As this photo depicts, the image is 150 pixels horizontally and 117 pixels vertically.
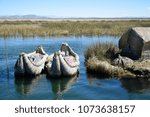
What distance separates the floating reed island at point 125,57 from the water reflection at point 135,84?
23.1 inches

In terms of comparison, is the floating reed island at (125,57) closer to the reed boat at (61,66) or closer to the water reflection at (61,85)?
the reed boat at (61,66)

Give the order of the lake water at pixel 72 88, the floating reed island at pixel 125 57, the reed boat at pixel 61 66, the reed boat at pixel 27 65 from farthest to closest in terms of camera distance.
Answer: the floating reed island at pixel 125 57 → the reed boat at pixel 27 65 → the reed boat at pixel 61 66 → the lake water at pixel 72 88

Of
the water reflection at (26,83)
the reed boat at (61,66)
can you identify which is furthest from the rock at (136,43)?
the water reflection at (26,83)

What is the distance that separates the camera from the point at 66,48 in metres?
20.2

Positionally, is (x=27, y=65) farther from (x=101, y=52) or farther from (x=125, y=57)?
(x=125, y=57)

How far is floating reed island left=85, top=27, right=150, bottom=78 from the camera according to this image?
17.3 m

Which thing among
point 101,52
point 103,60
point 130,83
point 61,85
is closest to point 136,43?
point 103,60

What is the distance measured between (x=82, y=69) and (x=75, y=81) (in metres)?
3.14

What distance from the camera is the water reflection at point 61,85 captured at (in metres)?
14.5

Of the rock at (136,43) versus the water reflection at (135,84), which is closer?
the water reflection at (135,84)

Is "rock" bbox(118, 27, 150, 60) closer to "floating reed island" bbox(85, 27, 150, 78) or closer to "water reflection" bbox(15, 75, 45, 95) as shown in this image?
"floating reed island" bbox(85, 27, 150, 78)

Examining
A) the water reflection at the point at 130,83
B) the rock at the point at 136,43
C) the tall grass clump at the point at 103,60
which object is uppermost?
the rock at the point at 136,43

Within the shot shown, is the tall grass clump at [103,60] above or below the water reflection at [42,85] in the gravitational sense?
above

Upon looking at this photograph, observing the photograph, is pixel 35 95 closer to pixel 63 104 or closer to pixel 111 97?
pixel 111 97
